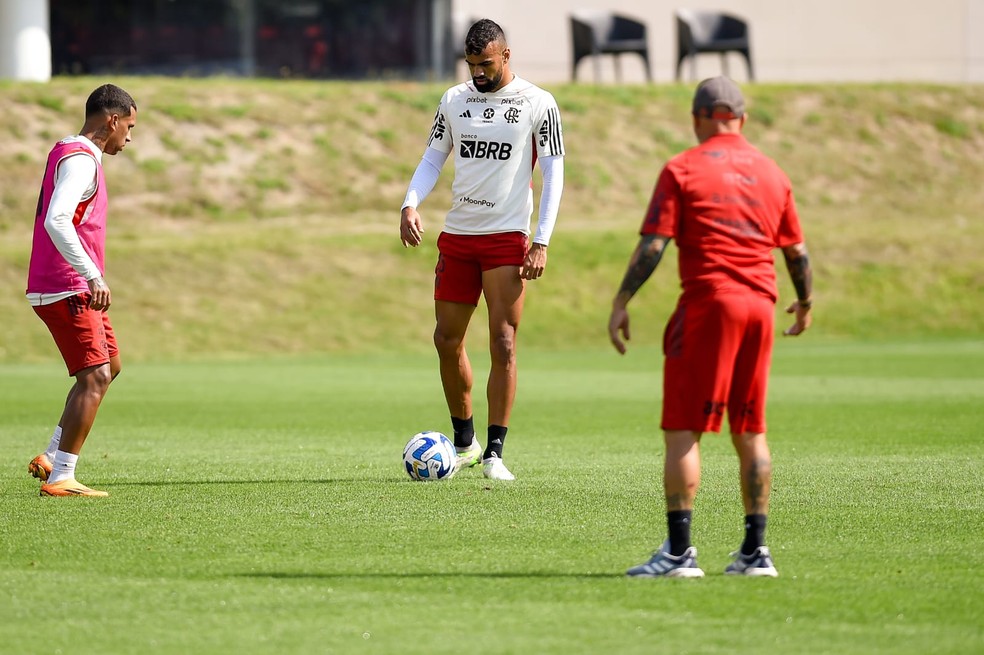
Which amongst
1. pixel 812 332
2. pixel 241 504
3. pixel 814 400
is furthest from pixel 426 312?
pixel 241 504

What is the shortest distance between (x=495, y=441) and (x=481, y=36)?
252 cm

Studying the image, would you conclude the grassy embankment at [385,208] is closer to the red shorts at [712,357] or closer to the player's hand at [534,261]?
the player's hand at [534,261]

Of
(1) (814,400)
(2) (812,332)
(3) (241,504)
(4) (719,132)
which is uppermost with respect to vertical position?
(4) (719,132)

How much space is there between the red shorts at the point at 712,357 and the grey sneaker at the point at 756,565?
22.9 inches

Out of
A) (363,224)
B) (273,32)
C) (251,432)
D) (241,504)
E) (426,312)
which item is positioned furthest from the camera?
(273,32)

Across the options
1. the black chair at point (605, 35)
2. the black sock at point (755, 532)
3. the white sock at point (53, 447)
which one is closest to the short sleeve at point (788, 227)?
the black sock at point (755, 532)

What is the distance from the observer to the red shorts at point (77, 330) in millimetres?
9273

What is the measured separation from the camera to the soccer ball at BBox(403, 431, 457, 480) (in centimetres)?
980

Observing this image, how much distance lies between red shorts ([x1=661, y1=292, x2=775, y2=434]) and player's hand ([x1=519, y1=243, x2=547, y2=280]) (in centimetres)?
327

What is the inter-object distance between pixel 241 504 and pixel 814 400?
9.06 m

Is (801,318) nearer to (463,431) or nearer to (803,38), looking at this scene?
(463,431)

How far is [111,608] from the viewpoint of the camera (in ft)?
19.8

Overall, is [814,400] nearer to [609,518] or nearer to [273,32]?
[609,518]

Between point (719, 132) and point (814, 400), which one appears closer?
point (719, 132)
